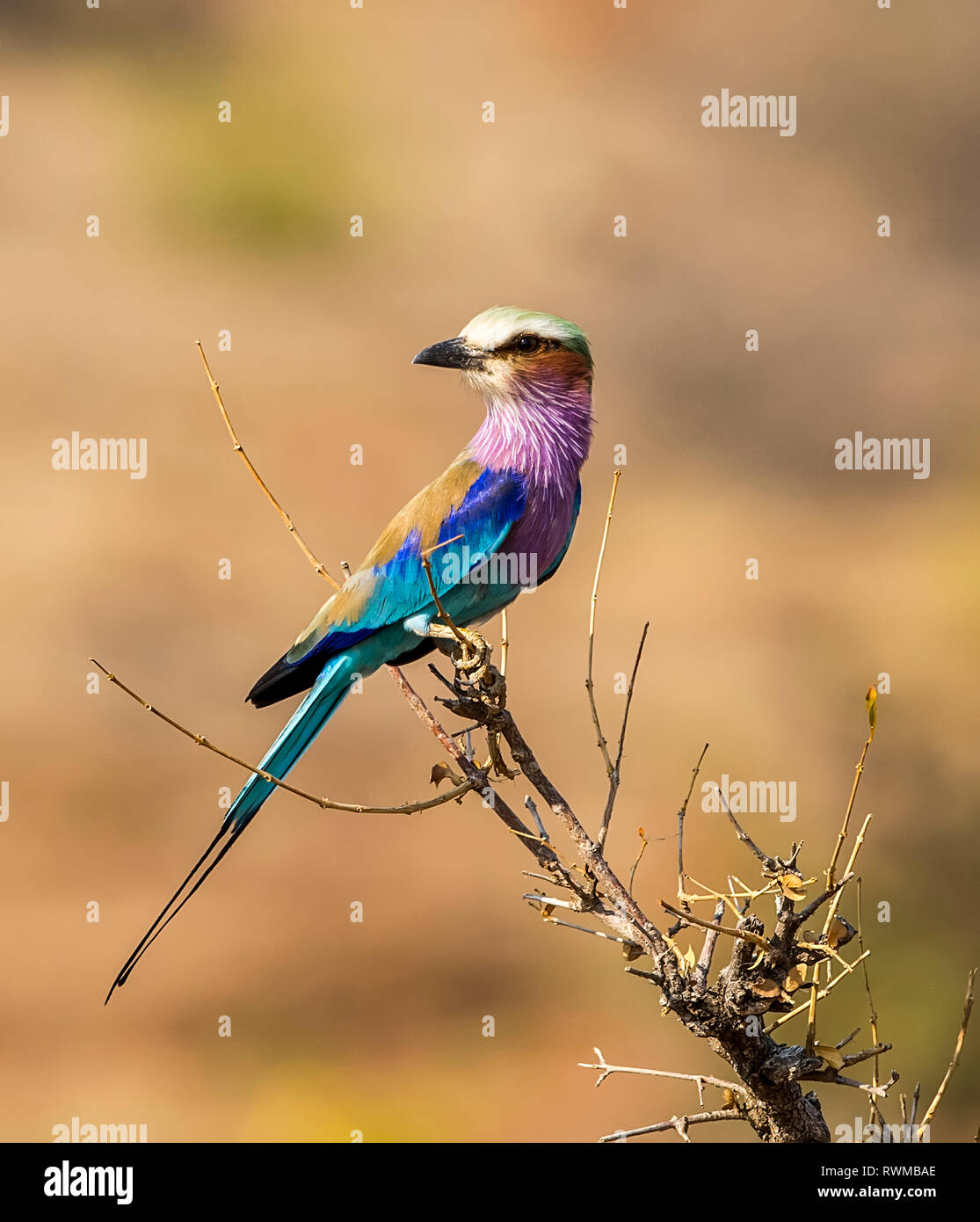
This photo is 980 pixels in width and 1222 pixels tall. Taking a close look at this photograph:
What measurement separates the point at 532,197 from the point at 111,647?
6.23m

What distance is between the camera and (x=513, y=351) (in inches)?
150

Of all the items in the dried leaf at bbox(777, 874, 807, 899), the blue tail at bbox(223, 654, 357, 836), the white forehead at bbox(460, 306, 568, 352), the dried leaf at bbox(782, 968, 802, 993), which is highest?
the white forehead at bbox(460, 306, 568, 352)

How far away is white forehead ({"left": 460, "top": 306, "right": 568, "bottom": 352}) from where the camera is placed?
3.79 metres

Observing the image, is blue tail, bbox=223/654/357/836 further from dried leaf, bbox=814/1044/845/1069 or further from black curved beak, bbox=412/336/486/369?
dried leaf, bbox=814/1044/845/1069

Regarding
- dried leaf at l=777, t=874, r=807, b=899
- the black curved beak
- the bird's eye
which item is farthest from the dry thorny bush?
the bird's eye

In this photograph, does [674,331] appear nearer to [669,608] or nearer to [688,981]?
[669,608]

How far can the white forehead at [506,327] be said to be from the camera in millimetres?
3793

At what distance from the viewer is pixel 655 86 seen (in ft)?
45.3

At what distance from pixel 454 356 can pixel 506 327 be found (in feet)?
0.56

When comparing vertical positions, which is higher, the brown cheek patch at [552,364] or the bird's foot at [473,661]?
the brown cheek patch at [552,364]

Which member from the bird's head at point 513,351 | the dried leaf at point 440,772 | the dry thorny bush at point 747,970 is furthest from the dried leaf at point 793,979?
the bird's head at point 513,351

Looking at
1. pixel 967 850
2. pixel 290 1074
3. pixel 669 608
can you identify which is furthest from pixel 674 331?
pixel 290 1074

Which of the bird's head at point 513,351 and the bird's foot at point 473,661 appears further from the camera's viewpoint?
the bird's head at point 513,351

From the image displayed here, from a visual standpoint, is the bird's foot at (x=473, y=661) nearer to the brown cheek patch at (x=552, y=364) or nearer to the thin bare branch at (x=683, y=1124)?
the brown cheek patch at (x=552, y=364)
